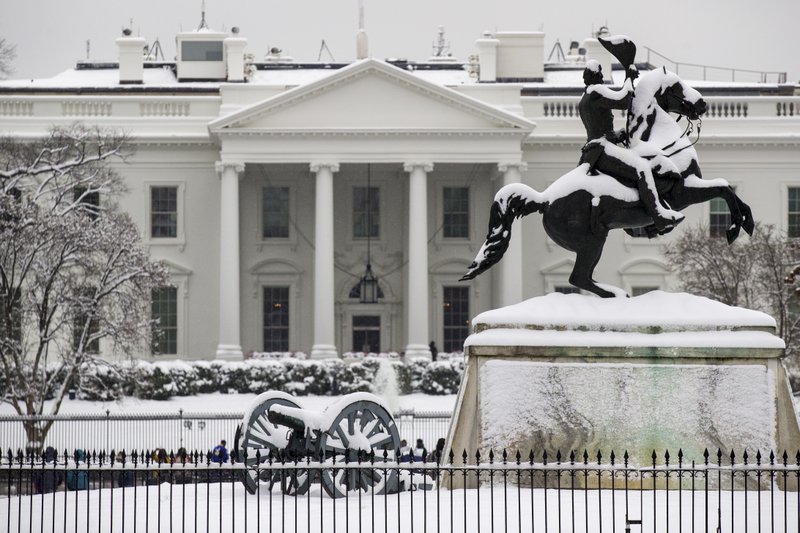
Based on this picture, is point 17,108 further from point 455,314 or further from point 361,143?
point 455,314

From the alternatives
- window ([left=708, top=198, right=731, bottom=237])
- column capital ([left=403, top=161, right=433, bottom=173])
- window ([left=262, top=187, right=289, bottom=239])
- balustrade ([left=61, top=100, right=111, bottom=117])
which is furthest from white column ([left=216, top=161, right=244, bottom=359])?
window ([left=708, top=198, right=731, bottom=237])

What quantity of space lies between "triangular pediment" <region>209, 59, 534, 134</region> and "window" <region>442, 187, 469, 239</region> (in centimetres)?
452

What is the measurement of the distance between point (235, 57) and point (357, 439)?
161ft

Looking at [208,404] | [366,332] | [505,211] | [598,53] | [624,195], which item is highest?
[598,53]

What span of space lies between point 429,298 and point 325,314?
5.55m

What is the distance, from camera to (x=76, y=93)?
202ft

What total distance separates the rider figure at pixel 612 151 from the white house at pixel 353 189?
128 ft

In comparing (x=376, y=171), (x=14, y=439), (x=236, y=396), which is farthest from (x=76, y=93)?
(x=14, y=439)

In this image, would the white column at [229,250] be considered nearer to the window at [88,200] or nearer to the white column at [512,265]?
the window at [88,200]

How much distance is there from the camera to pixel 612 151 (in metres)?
17.4

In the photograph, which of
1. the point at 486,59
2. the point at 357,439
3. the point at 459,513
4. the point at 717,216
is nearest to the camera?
the point at 459,513

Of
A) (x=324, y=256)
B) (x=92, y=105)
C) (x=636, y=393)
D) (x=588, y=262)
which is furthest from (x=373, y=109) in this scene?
(x=636, y=393)

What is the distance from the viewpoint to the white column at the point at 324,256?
5650 centimetres

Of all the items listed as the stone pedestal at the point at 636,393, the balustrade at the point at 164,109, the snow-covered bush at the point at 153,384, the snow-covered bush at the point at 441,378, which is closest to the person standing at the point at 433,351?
the snow-covered bush at the point at 441,378
